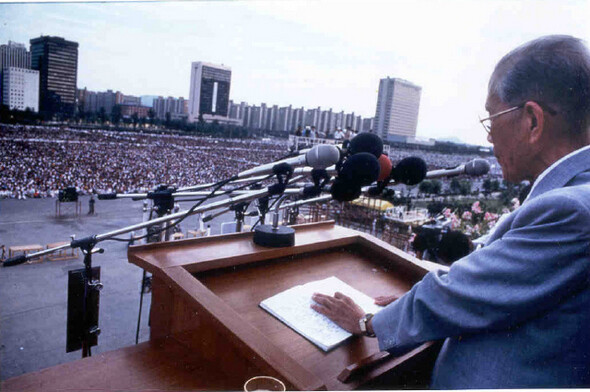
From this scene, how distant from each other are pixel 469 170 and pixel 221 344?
3.52 ft

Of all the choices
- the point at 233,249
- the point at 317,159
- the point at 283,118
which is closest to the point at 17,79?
the point at 233,249

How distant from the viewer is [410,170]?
52.2 inches

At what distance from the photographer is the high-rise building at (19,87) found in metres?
2.07

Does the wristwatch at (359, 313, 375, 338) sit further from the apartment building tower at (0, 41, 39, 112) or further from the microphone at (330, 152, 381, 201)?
the apartment building tower at (0, 41, 39, 112)

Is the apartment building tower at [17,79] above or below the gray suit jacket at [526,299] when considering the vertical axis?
above

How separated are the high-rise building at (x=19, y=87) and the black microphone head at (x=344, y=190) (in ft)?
5.98

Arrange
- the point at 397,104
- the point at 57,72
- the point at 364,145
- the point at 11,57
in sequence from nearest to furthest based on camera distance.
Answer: the point at 364,145 → the point at 11,57 → the point at 57,72 → the point at 397,104

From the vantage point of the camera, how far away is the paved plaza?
180 inches

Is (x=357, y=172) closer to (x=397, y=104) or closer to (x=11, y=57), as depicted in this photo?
(x=11, y=57)

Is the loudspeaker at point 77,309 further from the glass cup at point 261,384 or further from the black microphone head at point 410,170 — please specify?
the black microphone head at point 410,170

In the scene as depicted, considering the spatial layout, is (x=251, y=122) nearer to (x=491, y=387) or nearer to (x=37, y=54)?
(x=37, y=54)

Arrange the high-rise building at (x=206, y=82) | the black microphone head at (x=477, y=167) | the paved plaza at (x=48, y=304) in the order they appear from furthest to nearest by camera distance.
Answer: the high-rise building at (x=206, y=82), the paved plaza at (x=48, y=304), the black microphone head at (x=477, y=167)

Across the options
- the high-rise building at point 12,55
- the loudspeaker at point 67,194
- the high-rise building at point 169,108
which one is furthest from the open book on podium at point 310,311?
the high-rise building at point 169,108

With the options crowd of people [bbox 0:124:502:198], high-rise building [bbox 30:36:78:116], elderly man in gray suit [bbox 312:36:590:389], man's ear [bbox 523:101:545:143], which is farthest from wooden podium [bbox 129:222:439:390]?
crowd of people [bbox 0:124:502:198]
